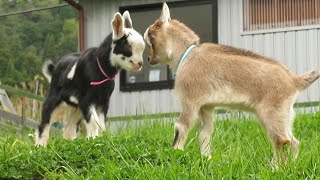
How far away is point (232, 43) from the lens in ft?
53.1

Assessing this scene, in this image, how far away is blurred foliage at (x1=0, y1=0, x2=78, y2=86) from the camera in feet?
147

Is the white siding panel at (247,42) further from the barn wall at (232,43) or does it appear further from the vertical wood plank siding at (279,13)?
the vertical wood plank siding at (279,13)

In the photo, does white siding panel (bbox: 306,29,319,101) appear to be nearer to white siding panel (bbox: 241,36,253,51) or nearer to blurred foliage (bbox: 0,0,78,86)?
white siding panel (bbox: 241,36,253,51)

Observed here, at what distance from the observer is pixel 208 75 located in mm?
6629

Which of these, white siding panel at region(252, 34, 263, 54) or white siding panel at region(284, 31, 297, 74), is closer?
white siding panel at region(284, 31, 297, 74)

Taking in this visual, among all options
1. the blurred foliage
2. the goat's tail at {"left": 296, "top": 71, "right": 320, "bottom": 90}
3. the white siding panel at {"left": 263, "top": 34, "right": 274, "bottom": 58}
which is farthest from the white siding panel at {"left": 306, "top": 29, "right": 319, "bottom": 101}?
the blurred foliage

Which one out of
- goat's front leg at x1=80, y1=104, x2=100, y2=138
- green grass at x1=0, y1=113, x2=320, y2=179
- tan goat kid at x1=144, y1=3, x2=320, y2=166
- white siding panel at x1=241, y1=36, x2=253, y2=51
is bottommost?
green grass at x1=0, y1=113, x2=320, y2=179

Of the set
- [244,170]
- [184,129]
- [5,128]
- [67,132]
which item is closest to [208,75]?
[184,129]

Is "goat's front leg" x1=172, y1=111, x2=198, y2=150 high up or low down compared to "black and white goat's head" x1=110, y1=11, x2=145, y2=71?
down

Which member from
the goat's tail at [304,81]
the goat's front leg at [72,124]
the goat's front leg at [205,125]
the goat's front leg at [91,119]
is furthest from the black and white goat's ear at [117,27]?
the goat's tail at [304,81]

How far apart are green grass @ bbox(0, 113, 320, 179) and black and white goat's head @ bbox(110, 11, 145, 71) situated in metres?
1.61

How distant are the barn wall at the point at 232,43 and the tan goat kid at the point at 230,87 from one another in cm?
788

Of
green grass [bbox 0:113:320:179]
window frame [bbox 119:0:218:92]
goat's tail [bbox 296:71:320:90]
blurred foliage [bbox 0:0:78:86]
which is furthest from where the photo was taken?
blurred foliage [bbox 0:0:78:86]

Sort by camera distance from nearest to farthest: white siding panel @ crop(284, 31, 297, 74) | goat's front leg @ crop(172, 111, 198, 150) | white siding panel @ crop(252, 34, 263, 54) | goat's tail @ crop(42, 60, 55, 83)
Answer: goat's front leg @ crop(172, 111, 198, 150) → goat's tail @ crop(42, 60, 55, 83) → white siding panel @ crop(284, 31, 297, 74) → white siding panel @ crop(252, 34, 263, 54)
